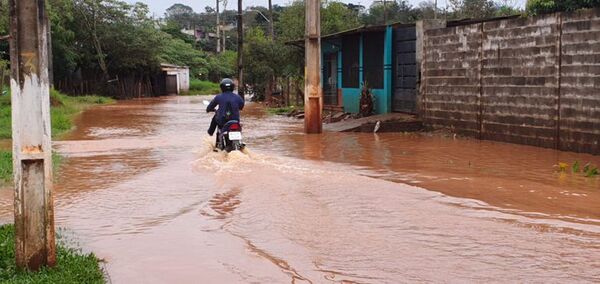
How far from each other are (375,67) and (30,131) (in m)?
17.4

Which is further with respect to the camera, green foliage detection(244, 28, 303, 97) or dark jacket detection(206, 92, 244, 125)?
green foliage detection(244, 28, 303, 97)

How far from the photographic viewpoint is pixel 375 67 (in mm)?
21750

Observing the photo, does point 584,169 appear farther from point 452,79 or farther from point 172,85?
point 172,85

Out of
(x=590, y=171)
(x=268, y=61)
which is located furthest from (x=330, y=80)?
(x=590, y=171)

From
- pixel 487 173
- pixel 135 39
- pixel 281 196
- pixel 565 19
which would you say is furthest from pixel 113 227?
pixel 135 39

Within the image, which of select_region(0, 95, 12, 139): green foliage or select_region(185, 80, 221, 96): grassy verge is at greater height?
select_region(185, 80, 221, 96): grassy verge

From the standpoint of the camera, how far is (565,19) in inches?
506

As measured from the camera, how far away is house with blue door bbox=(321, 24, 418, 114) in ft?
65.0

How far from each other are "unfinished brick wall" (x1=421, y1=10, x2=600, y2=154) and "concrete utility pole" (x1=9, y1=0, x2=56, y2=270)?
9812mm

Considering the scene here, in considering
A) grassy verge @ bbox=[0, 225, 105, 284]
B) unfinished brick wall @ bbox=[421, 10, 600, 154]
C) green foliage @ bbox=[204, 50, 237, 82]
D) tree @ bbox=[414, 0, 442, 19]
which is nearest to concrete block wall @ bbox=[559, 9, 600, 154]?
unfinished brick wall @ bbox=[421, 10, 600, 154]

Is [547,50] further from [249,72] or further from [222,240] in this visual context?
[249,72]

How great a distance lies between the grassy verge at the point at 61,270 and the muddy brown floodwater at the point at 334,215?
231 mm

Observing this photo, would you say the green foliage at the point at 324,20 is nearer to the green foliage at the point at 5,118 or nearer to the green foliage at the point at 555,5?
the green foliage at the point at 5,118

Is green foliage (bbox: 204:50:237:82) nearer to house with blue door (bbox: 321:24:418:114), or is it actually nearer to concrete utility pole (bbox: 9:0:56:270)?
house with blue door (bbox: 321:24:418:114)
